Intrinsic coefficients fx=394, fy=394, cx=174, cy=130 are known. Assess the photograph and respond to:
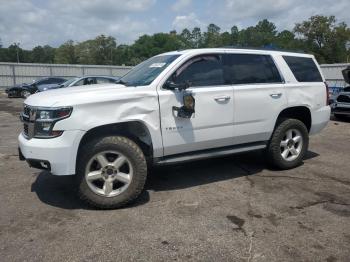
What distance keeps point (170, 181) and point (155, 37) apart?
4617 inches

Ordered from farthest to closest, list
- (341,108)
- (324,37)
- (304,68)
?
(324,37), (341,108), (304,68)

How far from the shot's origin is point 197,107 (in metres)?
5.19

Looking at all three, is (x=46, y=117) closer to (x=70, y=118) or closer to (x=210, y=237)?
(x=70, y=118)

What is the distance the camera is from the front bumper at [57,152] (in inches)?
172

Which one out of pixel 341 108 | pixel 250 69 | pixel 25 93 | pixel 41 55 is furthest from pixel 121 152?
pixel 41 55

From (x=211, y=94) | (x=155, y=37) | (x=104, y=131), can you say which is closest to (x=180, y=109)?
(x=211, y=94)

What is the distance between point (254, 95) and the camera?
577cm

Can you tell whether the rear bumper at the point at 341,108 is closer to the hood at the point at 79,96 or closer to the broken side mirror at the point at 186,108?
the broken side mirror at the point at 186,108

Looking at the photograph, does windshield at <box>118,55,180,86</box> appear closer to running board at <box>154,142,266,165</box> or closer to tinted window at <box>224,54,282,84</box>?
tinted window at <box>224,54,282,84</box>

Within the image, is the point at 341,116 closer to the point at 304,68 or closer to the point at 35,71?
the point at 304,68

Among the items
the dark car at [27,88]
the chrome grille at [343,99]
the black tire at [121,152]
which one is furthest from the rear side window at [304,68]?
the dark car at [27,88]

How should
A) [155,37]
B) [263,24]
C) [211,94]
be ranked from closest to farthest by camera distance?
[211,94], [263,24], [155,37]

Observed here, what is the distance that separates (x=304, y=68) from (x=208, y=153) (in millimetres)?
2470

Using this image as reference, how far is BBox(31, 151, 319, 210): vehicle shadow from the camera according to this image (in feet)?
16.6
